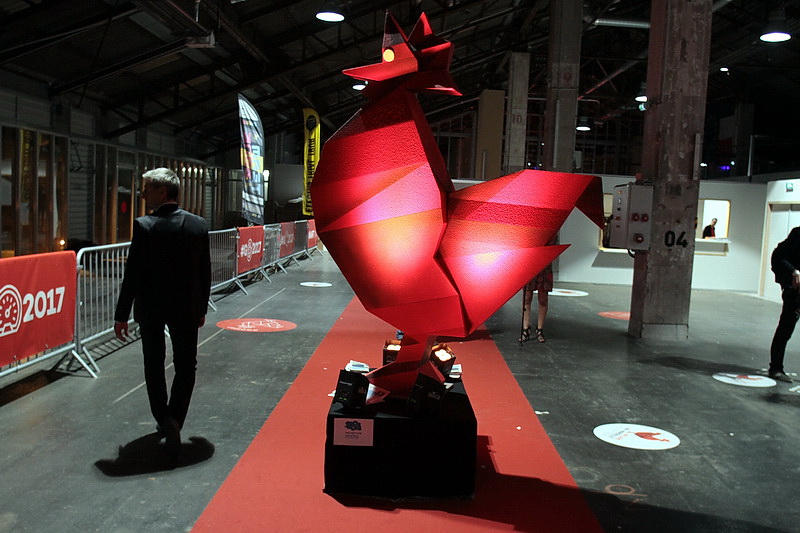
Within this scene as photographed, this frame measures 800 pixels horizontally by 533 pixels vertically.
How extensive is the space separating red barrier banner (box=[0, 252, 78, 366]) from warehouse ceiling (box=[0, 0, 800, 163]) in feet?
18.5

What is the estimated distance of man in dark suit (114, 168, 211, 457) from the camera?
4.23m

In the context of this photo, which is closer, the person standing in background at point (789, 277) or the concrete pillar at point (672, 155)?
the person standing in background at point (789, 277)

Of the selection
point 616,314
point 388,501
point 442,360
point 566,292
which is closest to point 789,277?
point 442,360

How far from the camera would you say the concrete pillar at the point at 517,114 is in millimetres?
19891

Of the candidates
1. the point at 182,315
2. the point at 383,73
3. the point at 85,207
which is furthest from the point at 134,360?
the point at 85,207

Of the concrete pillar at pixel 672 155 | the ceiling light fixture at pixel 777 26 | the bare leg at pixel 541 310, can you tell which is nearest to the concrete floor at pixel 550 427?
the bare leg at pixel 541 310

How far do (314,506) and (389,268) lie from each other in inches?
57.8

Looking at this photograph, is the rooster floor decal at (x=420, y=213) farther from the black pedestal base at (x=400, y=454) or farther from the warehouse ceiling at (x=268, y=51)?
the warehouse ceiling at (x=268, y=51)

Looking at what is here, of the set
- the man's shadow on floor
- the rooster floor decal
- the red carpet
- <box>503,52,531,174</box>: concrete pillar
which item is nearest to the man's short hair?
the rooster floor decal

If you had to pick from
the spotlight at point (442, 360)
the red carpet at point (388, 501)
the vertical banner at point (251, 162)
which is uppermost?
the vertical banner at point (251, 162)

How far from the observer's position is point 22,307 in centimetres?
551

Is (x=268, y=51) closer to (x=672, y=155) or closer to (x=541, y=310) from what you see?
(x=672, y=155)

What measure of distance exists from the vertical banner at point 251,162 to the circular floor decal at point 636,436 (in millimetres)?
8890

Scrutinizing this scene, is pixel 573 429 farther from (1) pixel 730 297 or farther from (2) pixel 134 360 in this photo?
(1) pixel 730 297
